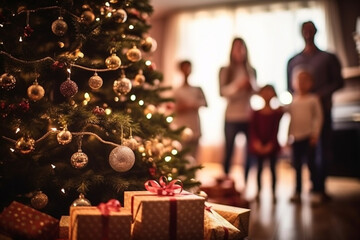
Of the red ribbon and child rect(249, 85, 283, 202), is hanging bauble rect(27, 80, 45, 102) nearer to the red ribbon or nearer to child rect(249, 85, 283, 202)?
the red ribbon

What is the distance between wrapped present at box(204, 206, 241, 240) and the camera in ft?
4.91

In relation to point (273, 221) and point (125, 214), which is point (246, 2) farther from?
point (125, 214)

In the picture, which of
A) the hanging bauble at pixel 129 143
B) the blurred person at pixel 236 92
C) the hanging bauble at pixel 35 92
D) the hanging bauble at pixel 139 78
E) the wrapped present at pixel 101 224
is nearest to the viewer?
the wrapped present at pixel 101 224

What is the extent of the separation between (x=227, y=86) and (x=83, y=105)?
6.43 feet

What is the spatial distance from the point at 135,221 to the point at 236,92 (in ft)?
7.21

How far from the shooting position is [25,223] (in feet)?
4.81

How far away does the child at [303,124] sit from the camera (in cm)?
318

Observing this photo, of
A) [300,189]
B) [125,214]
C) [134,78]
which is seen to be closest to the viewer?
[125,214]

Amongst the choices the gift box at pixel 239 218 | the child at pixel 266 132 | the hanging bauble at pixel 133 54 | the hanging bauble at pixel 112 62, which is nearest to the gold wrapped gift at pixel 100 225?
the gift box at pixel 239 218

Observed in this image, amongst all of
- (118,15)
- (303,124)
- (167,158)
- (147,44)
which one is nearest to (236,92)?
(303,124)

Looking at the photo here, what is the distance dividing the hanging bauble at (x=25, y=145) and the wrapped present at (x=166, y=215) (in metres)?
0.50

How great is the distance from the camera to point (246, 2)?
649 cm

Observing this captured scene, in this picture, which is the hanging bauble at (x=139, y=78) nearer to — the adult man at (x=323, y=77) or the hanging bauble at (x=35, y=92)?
the hanging bauble at (x=35, y=92)

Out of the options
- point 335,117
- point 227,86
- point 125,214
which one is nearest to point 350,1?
point 335,117
